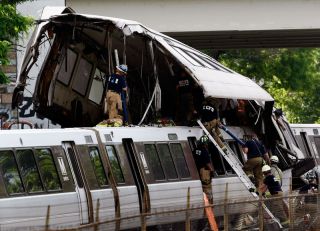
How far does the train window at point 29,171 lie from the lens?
55.3 ft

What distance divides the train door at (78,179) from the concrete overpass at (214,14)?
15706mm

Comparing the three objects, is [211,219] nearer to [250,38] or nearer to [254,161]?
[254,161]

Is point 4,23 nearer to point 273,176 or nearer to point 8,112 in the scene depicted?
point 273,176

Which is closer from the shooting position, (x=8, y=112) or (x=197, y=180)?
(x=197, y=180)

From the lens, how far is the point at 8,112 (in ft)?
110

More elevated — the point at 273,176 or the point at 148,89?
the point at 148,89

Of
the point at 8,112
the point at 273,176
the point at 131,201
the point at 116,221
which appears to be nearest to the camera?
the point at 116,221

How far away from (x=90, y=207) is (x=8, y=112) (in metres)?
16.1

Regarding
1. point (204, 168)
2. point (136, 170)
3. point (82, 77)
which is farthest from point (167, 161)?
point (82, 77)

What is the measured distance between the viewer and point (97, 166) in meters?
19.0

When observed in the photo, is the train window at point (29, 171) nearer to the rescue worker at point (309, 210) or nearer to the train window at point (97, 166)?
the train window at point (97, 166)

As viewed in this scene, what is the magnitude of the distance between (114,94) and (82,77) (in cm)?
309

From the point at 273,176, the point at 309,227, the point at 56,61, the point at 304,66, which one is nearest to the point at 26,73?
the point at 56,61

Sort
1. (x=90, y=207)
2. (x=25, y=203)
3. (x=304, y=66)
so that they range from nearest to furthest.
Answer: (x=25, y=203), (x=90, y=207), (x=304, y=66)
